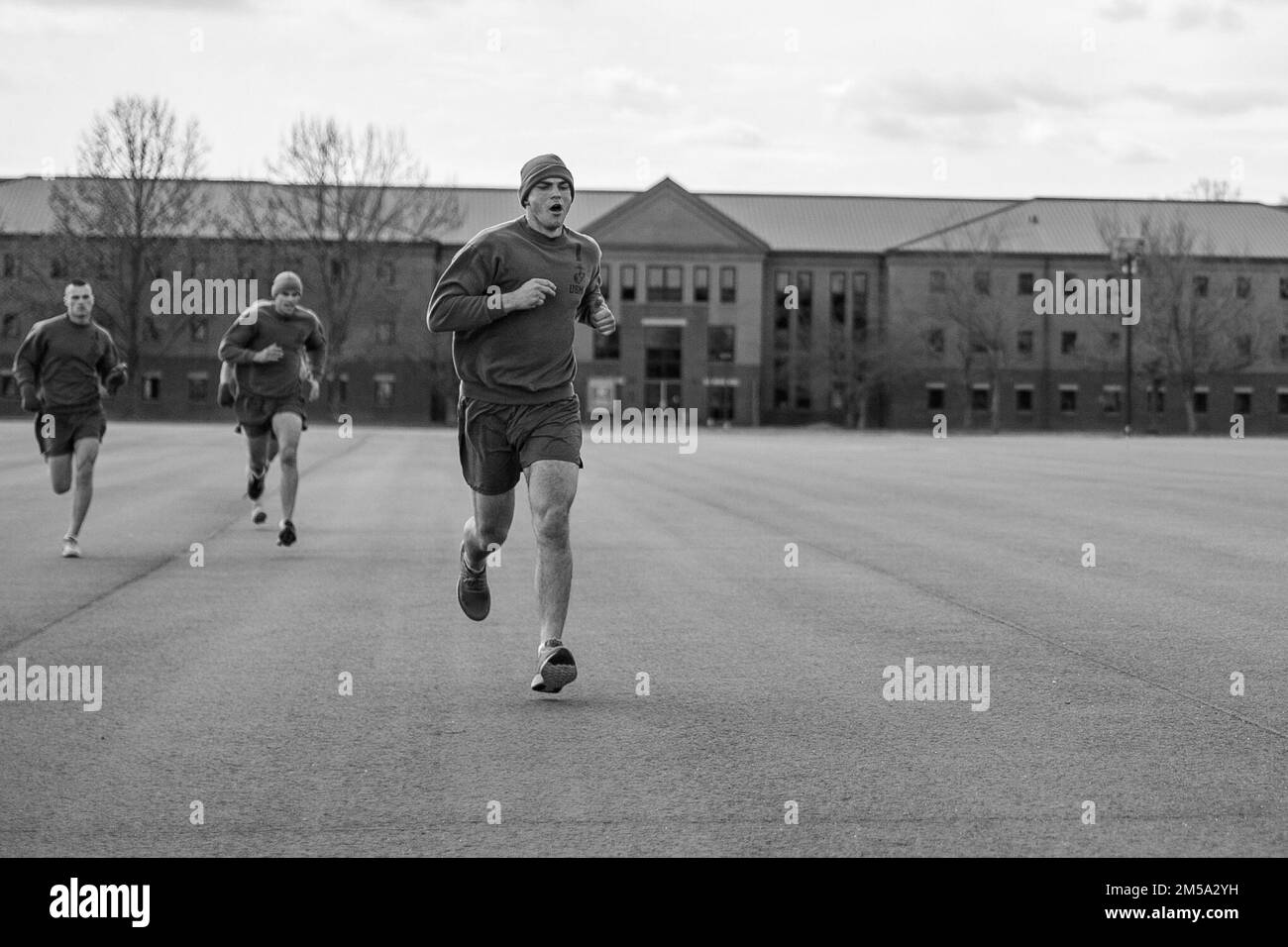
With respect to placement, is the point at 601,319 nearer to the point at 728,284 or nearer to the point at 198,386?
the point at 728,284

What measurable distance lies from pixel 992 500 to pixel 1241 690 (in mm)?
12938

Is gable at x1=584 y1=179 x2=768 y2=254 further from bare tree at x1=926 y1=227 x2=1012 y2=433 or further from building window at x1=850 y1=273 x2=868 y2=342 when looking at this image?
bare tree at x1=926 y1=227 x2=1012 y2=433

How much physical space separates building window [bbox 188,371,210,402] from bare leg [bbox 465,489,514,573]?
83499mm

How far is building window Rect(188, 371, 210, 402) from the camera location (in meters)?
87.5

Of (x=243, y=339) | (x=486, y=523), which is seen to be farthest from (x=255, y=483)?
(x=486, y=523)

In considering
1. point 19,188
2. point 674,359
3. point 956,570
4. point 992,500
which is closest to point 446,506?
point 992,500

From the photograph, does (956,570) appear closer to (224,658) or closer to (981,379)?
(224,658)

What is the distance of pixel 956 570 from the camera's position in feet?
39.1

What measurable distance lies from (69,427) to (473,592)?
6.18m

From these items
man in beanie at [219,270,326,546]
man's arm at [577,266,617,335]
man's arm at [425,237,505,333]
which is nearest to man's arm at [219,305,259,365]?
man in beanie at [219,270,326,546]

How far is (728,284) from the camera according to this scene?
88500mm

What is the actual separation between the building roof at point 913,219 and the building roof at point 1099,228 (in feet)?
0.19

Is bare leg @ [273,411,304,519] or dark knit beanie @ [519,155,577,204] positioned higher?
dark knit beanie @ [519,155,577,204]
